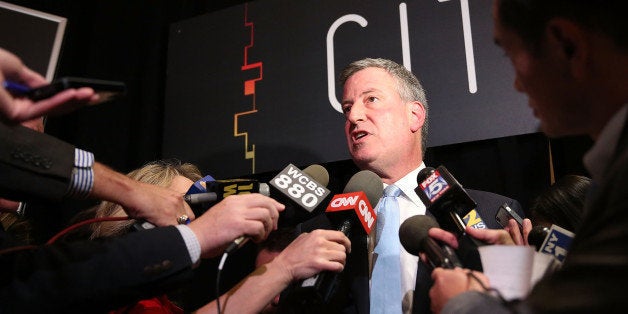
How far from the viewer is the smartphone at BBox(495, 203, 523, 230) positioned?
1.75 metres

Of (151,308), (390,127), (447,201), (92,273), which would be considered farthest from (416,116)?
(92,273)

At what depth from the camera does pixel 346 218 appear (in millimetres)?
1630

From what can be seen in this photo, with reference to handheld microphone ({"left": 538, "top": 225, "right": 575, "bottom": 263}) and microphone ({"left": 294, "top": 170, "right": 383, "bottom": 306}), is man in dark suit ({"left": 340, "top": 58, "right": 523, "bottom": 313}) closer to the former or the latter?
microphone ({"left": 294, "top": 170, "right": 383, "bottom": 306})

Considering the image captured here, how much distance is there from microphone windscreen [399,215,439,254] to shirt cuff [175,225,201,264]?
495mm

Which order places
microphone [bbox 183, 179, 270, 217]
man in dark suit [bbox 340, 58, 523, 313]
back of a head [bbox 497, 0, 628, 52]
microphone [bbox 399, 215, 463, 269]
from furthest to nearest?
man in dark suit [bbox 340, 58, 523, 313] < microphone [bbox 183, 179, 270, 217] < microphone [bbox 399, 215, 463, 269] < back of a head [bbox 497, 0, 628, 52]

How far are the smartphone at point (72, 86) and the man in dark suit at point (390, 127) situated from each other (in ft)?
3.56

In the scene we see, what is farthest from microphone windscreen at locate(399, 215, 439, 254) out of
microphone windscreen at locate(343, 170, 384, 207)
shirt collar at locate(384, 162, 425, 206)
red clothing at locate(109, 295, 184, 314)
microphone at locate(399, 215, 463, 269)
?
red clothing at locate(109, 295, 184, 314)

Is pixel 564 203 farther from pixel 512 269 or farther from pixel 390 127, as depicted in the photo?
pixel 512 269

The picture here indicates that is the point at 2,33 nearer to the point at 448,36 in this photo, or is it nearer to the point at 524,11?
the point at 448,36

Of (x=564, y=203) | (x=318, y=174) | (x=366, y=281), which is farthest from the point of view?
(x=564, y=203)

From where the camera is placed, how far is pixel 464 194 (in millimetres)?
1442

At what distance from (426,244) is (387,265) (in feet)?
1.94

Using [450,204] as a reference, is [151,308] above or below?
below

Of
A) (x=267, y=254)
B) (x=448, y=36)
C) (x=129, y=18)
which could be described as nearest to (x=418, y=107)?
(x=448, y=36)
